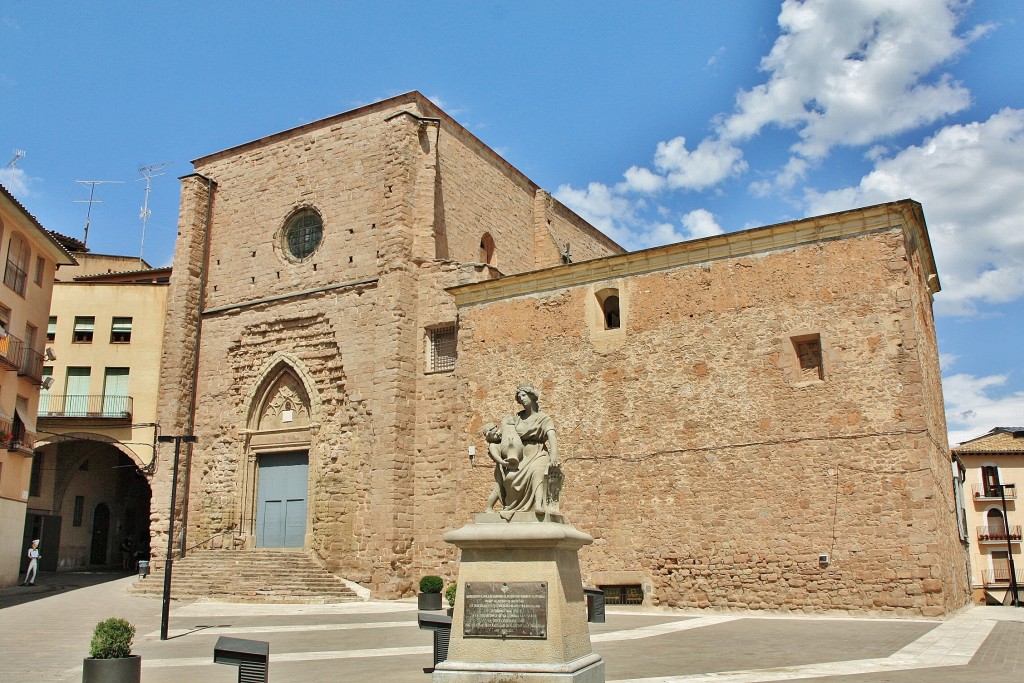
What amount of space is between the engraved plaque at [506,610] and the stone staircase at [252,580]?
39.9 ft

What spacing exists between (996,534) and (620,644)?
31683mm


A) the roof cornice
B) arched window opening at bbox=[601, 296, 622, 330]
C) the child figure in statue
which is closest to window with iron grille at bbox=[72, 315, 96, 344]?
the roof cornice

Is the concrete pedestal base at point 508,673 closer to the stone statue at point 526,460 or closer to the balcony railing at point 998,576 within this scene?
the stone statue at point 526,460

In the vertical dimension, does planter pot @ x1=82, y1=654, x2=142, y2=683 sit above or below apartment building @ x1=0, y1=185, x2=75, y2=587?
below

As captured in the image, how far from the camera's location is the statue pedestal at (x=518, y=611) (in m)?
6.16

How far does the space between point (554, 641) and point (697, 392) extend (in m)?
10.1

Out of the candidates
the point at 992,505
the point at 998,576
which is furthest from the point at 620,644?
the point at 992,505

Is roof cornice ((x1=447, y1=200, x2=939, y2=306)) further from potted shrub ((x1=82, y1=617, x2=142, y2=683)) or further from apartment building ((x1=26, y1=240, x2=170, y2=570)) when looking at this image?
potted shrub ((x1=82, y1=617, x2=142, y2=683))

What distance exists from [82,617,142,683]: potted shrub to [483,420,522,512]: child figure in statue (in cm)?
321

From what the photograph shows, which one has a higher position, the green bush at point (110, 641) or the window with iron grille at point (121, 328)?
the window with iron grille at point (121, 328)

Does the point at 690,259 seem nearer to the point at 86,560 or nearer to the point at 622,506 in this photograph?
the point at 622,506

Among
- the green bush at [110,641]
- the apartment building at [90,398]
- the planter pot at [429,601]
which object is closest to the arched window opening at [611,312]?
the planter pot at [429,601]

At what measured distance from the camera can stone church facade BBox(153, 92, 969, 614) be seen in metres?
14.1

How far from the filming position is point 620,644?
1012 centimetres
